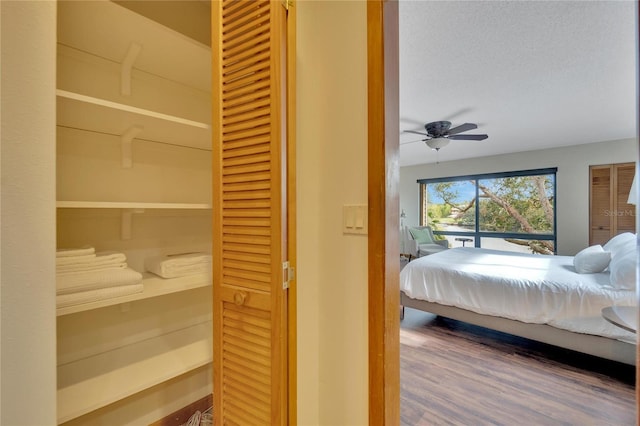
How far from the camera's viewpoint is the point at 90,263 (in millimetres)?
1073

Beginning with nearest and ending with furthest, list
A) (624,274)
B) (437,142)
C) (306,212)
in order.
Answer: (306,212) → (624,274) → (437,142)

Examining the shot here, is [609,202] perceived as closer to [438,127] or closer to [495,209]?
[495,209]

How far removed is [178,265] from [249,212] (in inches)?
20.4

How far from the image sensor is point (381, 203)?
1050 mm

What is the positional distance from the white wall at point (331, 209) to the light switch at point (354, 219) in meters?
0.02

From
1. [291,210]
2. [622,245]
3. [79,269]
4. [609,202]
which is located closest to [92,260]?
[79,269]

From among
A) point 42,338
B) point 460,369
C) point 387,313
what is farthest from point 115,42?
point 460,369

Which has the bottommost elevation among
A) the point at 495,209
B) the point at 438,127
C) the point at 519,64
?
the point at 495,209

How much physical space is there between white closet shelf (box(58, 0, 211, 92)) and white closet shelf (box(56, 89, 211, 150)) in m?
A: 0.26

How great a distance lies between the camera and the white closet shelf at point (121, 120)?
1.01 metres

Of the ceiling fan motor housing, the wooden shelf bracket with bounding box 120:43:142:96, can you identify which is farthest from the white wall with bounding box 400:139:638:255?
the wooden shelf bracket with bounding box 120:43:142:96

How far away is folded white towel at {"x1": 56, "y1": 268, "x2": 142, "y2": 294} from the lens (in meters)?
0.99

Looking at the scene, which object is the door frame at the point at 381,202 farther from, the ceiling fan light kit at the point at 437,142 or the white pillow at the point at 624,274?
the ceiling fan light kit at the point at 437,142

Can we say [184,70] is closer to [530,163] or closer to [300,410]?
[300,410]
